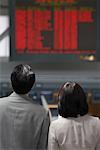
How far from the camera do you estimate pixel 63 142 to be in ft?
5.44

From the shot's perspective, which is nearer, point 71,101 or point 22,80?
point 71,101

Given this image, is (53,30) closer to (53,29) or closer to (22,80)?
(53,29)

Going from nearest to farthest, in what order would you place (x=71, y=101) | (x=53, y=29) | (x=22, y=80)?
(x=71, y=101), (x=22, y=80), (x=53, y=29)

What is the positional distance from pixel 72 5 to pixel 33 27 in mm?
423

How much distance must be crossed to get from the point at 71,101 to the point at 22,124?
29 centimetres

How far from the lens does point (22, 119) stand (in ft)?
5.81

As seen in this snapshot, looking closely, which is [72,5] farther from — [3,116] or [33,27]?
[3,116]

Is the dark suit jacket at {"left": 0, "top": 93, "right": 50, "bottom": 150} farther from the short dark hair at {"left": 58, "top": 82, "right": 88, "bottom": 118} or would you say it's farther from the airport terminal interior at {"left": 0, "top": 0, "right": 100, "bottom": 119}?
the airport terminal interior at {"left": 0, "top": 0, "right": 100, "bottom": 119}

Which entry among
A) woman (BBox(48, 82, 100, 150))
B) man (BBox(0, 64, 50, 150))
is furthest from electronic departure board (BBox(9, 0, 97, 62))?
woman (BBox(48, 82, 100, 150))

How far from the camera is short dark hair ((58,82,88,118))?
163 cm

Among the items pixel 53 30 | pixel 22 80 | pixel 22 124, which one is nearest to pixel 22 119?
pixel 22 124

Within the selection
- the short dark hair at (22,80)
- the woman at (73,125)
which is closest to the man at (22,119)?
the short dark hair at (22,80)

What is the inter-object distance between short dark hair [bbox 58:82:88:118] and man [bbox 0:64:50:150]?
0.15 metres

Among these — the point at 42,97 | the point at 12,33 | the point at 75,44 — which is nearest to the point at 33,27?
the point at 12,33
